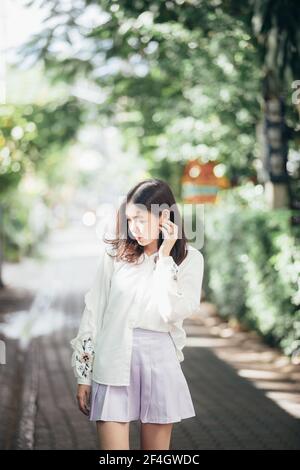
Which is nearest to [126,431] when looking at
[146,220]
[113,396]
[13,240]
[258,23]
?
[113,396]

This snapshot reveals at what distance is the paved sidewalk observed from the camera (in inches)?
254

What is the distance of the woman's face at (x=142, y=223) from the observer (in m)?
3.27

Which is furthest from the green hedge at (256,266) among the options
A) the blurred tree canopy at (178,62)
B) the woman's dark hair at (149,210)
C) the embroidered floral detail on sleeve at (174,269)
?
the embroidered floral detail on sleeve at (174,269)

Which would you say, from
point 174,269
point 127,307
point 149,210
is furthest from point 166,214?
point 127,307

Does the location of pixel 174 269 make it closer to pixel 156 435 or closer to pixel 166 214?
pixel 166 214

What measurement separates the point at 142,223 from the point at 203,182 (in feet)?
41.4

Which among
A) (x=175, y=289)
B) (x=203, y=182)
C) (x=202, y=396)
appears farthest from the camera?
(x=203, y=182)

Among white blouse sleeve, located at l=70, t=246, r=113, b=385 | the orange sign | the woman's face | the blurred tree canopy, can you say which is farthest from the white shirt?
the orange sign

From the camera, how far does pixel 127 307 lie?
130 inches

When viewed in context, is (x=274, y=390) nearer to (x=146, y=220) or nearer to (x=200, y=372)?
(x=200, y=372)

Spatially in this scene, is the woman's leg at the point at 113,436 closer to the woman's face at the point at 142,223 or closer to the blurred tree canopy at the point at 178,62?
the woman's face at the point at 142,223

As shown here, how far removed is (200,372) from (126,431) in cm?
626

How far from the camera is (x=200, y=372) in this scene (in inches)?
372

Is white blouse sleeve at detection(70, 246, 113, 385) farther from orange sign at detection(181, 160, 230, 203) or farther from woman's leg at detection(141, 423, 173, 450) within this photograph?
orange sign at detection(181, 160, 230, 203)
